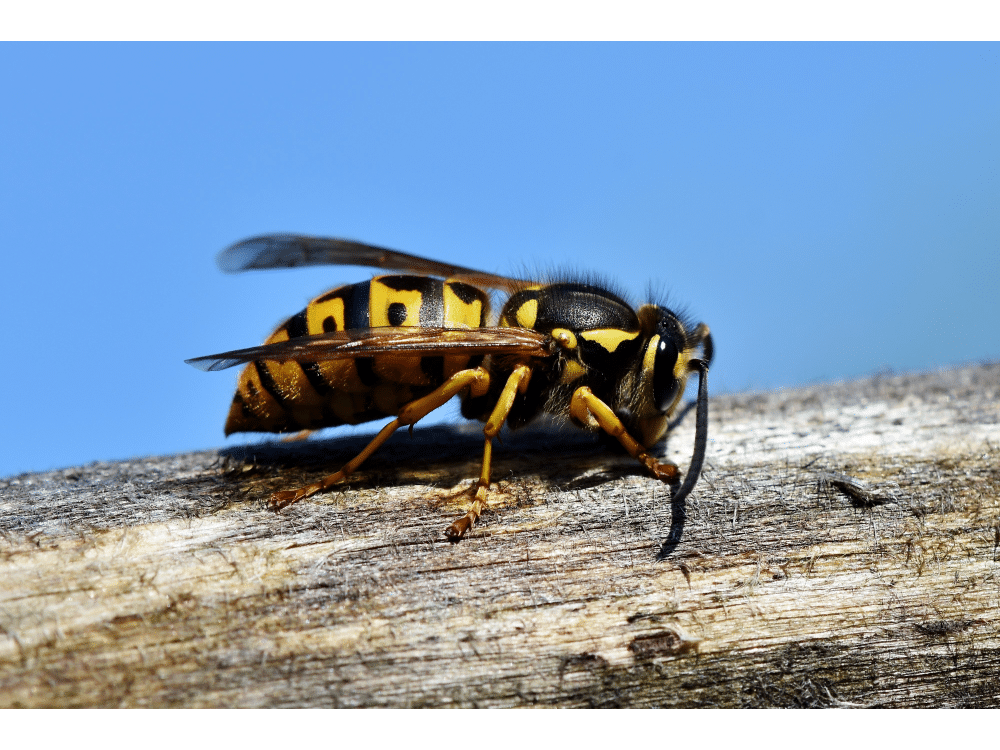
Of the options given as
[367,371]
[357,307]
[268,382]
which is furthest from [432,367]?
[268,382]

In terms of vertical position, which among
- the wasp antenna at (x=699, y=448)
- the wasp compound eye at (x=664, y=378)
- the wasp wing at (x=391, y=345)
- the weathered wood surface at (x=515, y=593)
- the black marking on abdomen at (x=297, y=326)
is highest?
the black marking on abdomen at (x=297, y=326)

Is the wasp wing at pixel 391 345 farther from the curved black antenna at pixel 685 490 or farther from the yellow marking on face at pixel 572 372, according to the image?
the curved black antenna at pixel 685 490

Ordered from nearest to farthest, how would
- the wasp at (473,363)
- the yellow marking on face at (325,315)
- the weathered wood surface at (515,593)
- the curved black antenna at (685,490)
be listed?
the weathered wood surface at (515,593), the curved black antenna at (685,490), the wasp at (473,363), the yellow marking on face at (325,315)

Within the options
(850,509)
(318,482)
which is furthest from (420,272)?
(850,509)

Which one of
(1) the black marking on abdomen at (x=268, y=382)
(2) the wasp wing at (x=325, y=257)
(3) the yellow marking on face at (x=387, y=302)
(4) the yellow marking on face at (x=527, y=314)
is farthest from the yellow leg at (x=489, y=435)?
(1) the black marking on abdomen at (x=268, y=382)

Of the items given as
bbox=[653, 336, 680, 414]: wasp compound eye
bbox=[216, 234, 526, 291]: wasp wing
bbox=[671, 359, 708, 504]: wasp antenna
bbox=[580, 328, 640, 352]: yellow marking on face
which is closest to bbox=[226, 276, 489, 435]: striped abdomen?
bbox=[580, 328, 640, 352]: yellow marking on face

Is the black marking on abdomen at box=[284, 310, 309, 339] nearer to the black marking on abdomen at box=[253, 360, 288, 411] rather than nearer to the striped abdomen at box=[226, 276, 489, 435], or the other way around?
the striped abdomen at box=[226, 276, 489, 435]

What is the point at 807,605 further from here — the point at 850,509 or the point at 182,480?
the point at 182,480
